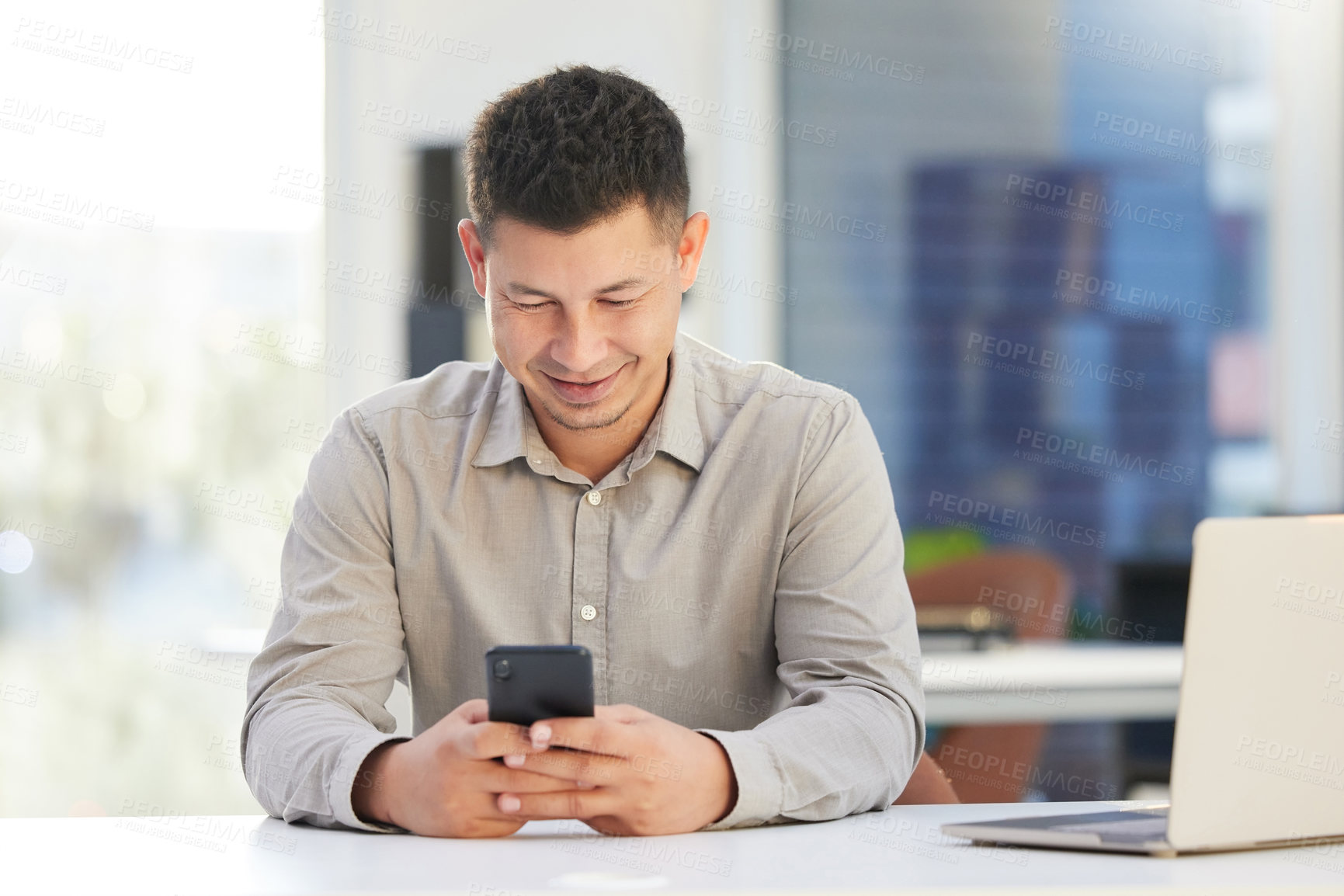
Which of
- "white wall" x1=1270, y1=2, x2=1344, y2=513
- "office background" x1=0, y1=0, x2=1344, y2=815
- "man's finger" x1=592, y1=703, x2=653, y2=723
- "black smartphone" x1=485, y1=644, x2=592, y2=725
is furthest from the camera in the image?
"white wall" x1=1270, y1=2, x2=1344, y2=513

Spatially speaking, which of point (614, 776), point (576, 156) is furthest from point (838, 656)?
point (576, 156)

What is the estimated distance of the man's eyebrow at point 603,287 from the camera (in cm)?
145

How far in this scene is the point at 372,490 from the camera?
160 centimetres

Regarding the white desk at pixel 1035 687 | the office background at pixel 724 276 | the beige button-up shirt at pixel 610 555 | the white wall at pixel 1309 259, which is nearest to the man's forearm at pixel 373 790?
the beige button-up shirt at pixel 610 555

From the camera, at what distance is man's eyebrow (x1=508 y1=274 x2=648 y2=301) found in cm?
145

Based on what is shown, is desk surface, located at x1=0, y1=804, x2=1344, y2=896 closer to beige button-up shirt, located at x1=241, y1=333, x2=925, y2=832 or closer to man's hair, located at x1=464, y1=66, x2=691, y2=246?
beige button-up shirt, located at x1=241, y1=333, x2=925, y2=832

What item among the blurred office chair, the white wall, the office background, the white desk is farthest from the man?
the white wall

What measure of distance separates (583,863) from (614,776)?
0.41 ft

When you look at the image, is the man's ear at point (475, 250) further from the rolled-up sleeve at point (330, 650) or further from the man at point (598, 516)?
the rolled-up sleeve at point (330, 650)

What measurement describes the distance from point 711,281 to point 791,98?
0.62 m

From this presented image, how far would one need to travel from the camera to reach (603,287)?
1443mm

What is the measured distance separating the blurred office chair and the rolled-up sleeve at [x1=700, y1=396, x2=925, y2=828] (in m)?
0.99

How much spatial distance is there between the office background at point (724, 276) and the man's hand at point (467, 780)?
2.35 m

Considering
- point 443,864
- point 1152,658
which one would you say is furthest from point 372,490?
point 1152,658
